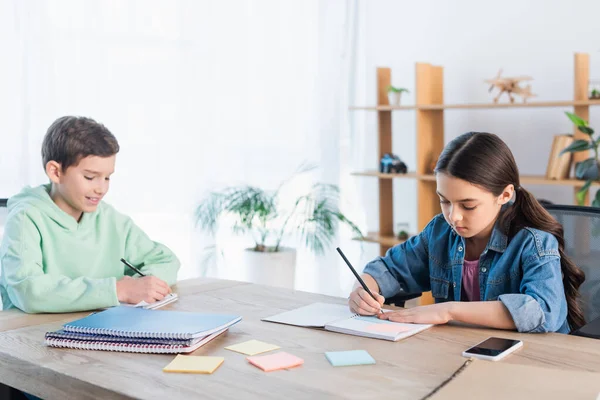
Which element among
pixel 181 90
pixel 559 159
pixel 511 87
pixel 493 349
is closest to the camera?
pixel 493 349

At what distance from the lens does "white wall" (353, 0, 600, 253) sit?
155 inches

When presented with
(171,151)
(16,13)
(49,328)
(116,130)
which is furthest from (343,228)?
(49,328)

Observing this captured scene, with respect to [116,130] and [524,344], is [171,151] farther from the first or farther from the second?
[524,344]

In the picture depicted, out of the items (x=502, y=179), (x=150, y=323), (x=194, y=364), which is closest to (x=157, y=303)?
(x=150, y=323)

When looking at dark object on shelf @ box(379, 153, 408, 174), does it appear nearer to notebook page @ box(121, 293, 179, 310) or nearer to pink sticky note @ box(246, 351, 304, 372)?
notebook page @ box(121, 293, 179, 310)

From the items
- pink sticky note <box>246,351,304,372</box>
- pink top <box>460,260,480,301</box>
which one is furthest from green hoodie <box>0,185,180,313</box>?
pink top <box>460,260,480,301</box>

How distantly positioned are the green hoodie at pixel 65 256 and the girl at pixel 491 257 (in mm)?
605

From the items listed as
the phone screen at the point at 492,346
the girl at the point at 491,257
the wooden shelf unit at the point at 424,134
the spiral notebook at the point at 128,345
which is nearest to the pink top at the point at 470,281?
the girl at the point at 491,257

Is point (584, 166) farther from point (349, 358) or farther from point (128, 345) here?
point (128, 345)

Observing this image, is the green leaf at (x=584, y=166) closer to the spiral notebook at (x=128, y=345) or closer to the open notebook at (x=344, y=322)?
the open notebook at (x=344, y=322)

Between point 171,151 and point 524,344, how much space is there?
292 centimetres

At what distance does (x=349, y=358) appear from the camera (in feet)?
4.56

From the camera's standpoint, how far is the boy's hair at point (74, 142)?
2.03m

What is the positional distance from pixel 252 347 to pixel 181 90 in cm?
286
